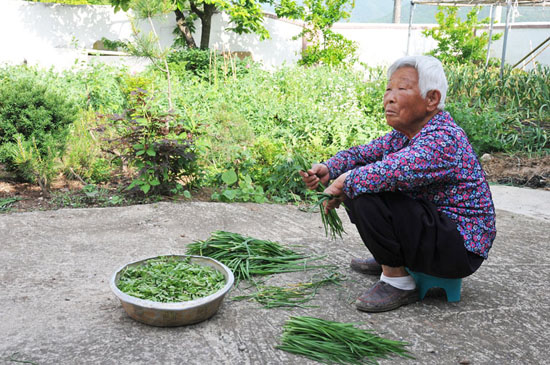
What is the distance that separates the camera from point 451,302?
7.31ft

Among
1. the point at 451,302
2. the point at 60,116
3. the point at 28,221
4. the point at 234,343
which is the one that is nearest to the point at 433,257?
the point at 451,302

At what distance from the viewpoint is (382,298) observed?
2127 millimetres

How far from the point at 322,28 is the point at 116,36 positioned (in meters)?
5.82

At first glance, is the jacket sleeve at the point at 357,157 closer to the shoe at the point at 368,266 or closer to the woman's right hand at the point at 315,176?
the woman's right hand at the point at 315,176

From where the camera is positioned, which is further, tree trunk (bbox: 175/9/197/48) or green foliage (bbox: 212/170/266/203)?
tree trunk (bbox: 175/9/197/48)

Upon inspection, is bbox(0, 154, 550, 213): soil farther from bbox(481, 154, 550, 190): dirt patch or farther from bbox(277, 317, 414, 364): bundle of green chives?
bbox(277, 317, 414, 364): bundle of green chives

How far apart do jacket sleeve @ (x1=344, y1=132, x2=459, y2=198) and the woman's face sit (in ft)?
0.43

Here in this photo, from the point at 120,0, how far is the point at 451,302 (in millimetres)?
9519

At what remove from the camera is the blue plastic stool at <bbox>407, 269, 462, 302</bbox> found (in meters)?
2.18

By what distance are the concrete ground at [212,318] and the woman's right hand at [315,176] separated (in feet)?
Answer: 1.68

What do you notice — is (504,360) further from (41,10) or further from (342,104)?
(41,10)

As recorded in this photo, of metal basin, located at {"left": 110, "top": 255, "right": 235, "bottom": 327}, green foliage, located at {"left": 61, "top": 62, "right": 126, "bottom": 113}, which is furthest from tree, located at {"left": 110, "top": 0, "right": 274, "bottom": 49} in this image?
metal basin, located at {"left": 110, "top": 255, "right": 235, "bottom": 327}

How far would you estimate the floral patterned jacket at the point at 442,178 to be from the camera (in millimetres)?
1948

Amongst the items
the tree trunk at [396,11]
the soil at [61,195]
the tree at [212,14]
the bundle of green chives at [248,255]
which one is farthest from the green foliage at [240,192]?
the tree trunk at [396,11]
